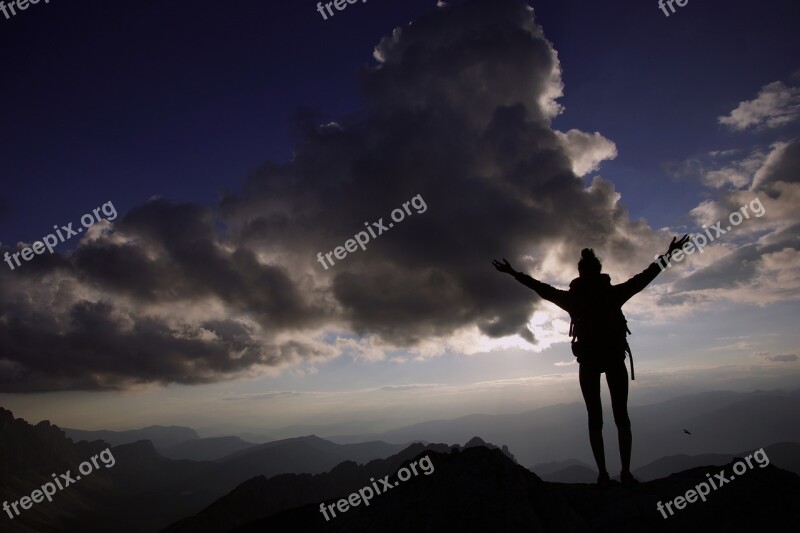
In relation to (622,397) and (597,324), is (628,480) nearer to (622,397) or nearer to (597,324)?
(622,397)

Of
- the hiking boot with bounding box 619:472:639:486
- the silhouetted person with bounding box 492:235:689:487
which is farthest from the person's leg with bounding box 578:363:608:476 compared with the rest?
the hiking boot with bounding box 619:472:639:486

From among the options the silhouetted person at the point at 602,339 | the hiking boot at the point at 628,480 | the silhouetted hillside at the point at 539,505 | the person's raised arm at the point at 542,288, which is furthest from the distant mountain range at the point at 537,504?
the person's raised arm at the point at 542,288

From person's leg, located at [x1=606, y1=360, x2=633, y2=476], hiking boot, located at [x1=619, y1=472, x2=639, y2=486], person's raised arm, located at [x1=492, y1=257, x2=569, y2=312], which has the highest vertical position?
person's raised arm, located at [x1=492, y1=257, x2=569, y2=312]

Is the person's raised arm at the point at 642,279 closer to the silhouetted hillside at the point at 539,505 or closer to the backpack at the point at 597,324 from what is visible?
the backpack at the point at 597,324

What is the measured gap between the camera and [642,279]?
8961mm

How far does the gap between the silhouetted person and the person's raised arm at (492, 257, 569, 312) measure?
0.78 ft

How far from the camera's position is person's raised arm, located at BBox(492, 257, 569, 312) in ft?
31.0

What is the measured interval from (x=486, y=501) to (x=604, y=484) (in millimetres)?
3104

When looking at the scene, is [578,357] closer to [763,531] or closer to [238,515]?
[763,531]

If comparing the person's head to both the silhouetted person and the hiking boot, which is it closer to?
the silhouetted person

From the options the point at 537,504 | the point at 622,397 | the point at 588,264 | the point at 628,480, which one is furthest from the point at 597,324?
the point at 537,504

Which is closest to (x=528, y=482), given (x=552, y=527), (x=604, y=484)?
(x=552, y=527)

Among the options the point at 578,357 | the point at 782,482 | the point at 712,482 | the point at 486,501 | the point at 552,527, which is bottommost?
the point at 782,482

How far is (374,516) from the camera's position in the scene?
7664 millimetres
